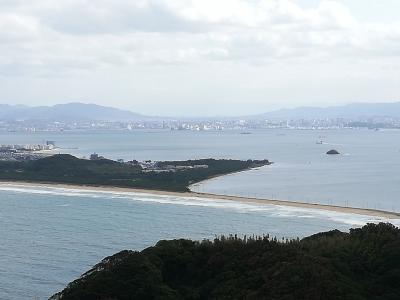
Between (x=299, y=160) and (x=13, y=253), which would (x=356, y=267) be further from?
(x=299, y=160)

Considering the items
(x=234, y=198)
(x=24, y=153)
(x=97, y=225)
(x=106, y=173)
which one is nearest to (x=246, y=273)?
(x=97, y=225)

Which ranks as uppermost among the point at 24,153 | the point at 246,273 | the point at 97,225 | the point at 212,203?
the point at 24,153

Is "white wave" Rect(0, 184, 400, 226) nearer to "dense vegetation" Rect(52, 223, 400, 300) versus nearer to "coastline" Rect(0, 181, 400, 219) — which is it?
"coastline" Rect(0, 181, 400, 219)

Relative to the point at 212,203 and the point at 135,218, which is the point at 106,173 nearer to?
the point at 212,203

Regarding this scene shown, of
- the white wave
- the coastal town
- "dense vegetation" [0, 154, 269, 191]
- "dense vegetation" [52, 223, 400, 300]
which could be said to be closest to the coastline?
the white wave

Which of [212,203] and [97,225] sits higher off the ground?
[212,203]

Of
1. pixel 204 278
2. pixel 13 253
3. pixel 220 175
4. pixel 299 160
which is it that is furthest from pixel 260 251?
pixel 299 160
